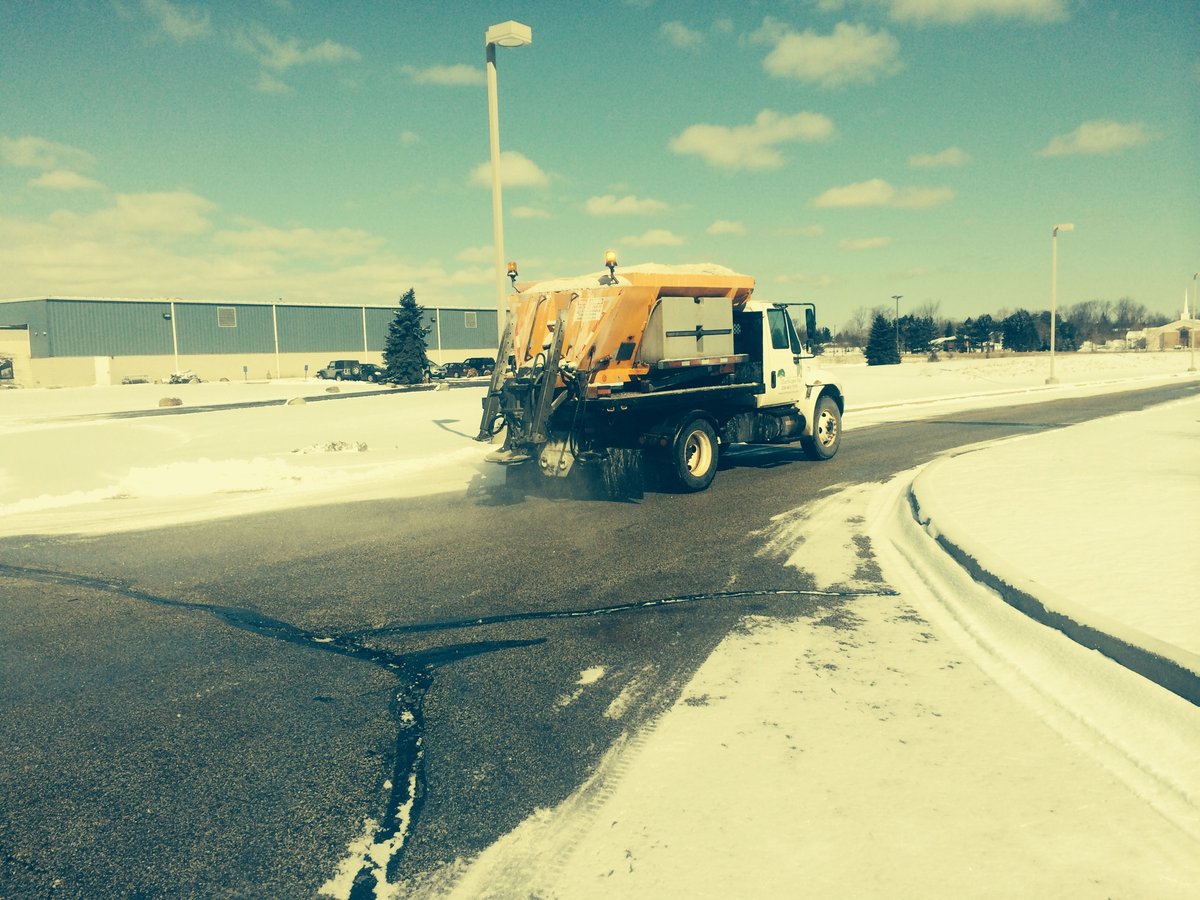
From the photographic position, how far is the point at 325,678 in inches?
203

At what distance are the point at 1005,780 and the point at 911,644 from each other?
6.07 feet

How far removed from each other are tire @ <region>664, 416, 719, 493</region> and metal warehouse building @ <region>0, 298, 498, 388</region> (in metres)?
62.1

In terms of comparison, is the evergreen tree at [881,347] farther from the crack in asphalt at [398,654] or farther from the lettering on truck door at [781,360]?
the crack in asphalt at [398,654]

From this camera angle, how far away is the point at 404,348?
50844mm

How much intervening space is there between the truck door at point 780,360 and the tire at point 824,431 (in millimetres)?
633

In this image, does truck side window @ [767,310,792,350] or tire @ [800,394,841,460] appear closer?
truck side window @ [767,310,792,350]

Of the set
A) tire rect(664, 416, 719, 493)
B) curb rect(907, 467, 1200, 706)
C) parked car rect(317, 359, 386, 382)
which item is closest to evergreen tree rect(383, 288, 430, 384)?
parked car rect(317, 359, 386, 382)

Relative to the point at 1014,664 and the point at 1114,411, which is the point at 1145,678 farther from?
the point at 1114,411

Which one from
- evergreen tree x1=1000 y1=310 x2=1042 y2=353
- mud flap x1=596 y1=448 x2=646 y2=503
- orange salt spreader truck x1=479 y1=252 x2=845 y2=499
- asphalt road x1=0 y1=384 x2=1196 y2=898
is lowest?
asphalt road x1=0 y1=384 x2=1196 y2=898

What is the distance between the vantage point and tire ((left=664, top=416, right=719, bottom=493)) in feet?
37.8

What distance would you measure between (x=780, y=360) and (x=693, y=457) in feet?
9.19

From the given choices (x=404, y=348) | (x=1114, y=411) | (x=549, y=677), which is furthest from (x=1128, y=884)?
(x=404, y=348)

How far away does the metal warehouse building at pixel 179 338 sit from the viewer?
218 ft

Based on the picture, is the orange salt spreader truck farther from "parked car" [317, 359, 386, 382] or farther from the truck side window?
"parked car" [317, 359, 386, 382]
